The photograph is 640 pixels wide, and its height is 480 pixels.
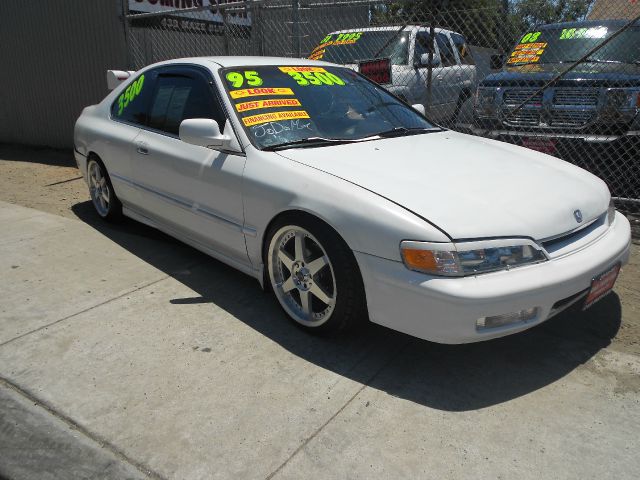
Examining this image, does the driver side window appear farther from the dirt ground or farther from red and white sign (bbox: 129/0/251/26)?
the dirt ground

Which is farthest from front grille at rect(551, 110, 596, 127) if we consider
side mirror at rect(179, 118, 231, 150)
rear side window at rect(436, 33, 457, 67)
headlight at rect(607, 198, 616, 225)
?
side mirror at rect(179, 118, 231, 150)

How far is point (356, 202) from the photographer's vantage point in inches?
104

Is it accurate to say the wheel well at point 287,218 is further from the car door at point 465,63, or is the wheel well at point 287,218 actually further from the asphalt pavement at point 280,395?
the car door at point 465,63

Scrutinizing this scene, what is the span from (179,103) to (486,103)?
3593 millimetres

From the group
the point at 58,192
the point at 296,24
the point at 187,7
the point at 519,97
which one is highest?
the point at 187,7

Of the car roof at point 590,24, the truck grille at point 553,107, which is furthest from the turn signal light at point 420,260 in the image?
the car roof at point 590,24

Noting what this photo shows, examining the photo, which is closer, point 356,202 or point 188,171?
point 356,202

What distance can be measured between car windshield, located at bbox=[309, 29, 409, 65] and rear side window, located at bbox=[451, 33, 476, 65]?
4.71 feet

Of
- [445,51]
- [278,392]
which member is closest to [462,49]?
[445,51]

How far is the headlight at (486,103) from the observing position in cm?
595

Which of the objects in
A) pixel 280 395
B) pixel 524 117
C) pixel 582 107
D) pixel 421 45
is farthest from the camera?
pixel 421 45

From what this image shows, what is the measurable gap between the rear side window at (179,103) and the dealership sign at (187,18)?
4.47 m

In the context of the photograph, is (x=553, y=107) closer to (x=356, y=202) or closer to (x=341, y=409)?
(x=356, y=202)

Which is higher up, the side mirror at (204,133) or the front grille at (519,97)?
the side mirror at (204,133)
